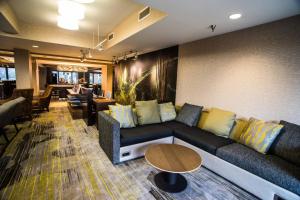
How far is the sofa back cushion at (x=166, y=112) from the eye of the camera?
3582 millimetres

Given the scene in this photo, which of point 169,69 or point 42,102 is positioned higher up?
point 169,69

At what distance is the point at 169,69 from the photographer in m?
4.43

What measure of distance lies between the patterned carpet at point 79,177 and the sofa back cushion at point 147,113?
881 millimetres

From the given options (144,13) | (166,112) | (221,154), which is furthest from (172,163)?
(144,13)

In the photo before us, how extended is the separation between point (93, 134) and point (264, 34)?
4.28 metres

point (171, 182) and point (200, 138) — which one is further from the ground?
point (200, 138)

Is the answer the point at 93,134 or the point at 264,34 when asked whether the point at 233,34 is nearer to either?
the point at 264,34

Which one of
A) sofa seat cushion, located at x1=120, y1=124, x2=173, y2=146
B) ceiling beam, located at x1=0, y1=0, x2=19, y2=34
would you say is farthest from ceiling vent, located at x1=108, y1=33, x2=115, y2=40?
sofa seat cushion, located at x1=120, y1=124, x2=173, y2=146

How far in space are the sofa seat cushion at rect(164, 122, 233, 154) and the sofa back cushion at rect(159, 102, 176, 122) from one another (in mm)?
332

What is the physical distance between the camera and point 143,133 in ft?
9.07

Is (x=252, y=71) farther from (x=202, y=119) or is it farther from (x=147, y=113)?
(x=147, y=113)

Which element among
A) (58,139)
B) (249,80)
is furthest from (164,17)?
(58,139)

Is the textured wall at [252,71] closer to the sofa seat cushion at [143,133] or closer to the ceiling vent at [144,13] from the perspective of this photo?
the sofa seat cushion at [143,133]

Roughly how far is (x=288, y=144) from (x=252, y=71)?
4.24 ft
